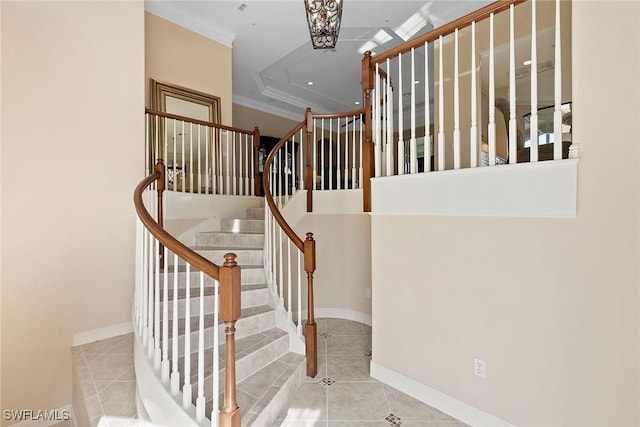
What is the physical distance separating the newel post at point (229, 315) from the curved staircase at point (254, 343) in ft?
0.90

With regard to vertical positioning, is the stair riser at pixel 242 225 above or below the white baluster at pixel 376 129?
below

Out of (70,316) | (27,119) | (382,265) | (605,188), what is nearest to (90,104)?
(27,119)

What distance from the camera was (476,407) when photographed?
6.36 feet

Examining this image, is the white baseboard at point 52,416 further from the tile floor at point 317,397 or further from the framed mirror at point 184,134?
the framed mirror at point 184,134

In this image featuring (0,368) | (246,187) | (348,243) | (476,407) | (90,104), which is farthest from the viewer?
(246,187)

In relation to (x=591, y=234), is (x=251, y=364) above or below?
below

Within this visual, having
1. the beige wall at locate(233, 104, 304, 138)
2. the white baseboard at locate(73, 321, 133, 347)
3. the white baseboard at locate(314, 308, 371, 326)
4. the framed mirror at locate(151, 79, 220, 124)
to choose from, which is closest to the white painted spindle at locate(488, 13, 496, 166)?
the white baseboard at locate(314, 308, 371, 326)

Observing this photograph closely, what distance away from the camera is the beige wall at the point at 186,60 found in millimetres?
4141

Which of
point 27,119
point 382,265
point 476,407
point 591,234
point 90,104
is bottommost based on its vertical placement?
point 476,407

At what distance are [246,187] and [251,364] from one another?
278 centimetres

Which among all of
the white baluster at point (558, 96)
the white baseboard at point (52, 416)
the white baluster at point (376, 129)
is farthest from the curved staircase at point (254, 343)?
the white baluster at point (558, 96)

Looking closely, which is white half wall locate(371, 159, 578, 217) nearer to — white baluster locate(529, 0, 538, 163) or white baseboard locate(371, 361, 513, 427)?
white baluster locate(529, 0, 538, 163)

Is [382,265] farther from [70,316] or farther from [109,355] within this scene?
[70,316]

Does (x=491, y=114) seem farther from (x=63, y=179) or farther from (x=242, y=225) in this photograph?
(x=63, y=179)
